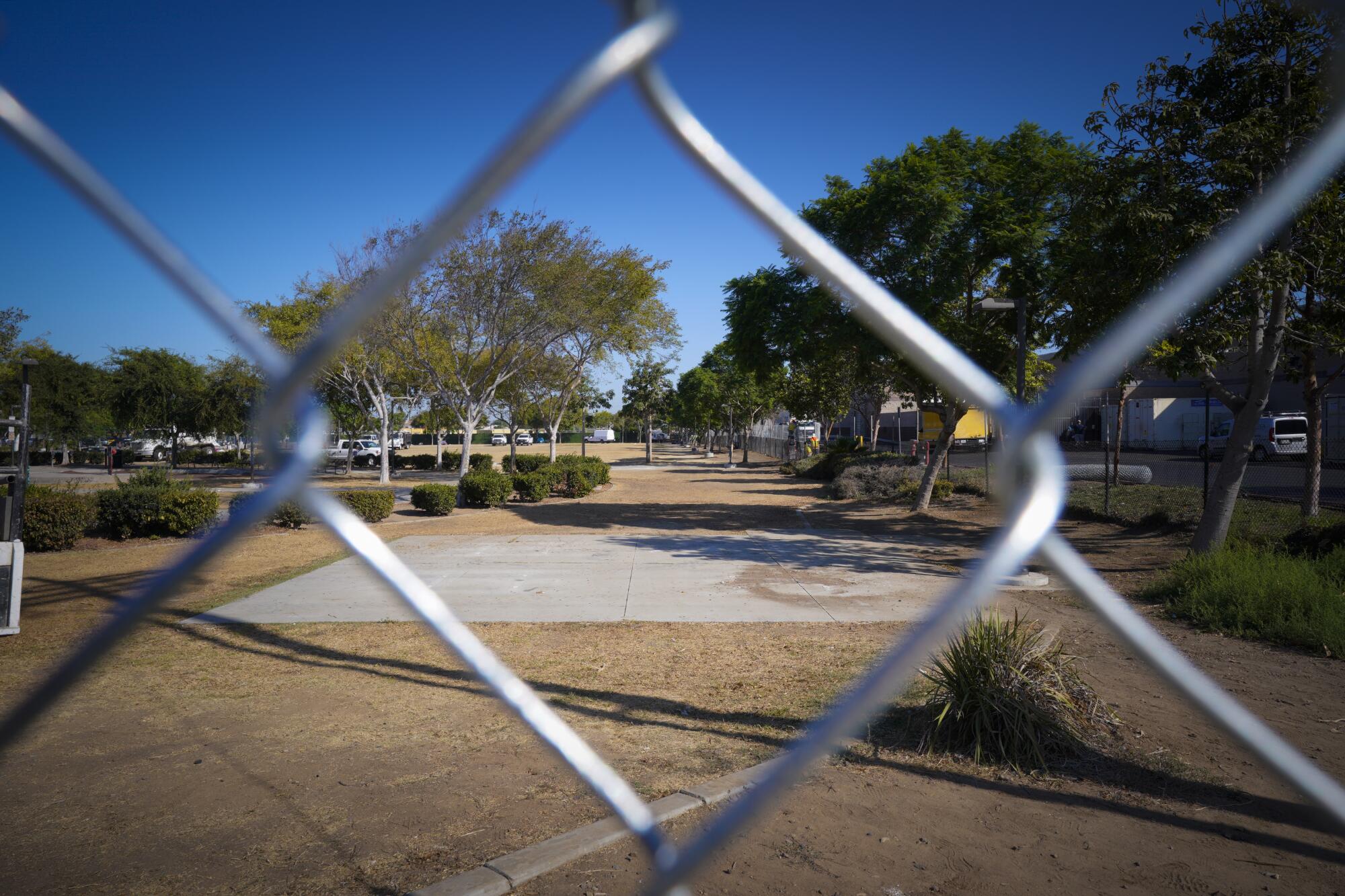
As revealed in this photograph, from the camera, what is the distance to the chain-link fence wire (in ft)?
2.52

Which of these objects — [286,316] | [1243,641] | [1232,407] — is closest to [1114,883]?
[1243,641]

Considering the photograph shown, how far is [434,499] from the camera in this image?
17.6 metres

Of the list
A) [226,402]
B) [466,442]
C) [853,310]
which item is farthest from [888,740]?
[226,402]

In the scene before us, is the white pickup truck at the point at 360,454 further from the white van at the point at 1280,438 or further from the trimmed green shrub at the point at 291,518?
the white van at the point at 1280,438

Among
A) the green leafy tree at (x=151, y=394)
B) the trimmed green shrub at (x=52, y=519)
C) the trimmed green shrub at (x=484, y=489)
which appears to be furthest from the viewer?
the green leafy tree at (x=151, y=394)

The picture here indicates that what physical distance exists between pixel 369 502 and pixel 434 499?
1.97 m

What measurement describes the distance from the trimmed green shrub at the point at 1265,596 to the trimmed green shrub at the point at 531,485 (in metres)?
15.4

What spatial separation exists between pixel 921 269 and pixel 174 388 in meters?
36.5

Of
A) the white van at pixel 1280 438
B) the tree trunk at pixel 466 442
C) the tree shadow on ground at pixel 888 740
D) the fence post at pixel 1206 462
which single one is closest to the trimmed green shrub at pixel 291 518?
the tree trunk at pixel 466 442

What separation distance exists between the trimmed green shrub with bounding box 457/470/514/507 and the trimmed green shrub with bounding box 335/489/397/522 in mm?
2834

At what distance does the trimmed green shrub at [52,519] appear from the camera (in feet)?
39.0

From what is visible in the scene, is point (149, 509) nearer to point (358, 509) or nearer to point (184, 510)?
point (184, 510)

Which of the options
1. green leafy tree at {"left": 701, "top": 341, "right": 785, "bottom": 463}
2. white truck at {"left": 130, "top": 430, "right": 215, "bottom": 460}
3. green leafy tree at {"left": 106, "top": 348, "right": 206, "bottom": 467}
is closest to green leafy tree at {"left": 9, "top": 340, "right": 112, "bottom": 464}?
green leafy tree at {"left": 106, "top": 348, "right": 206, "bottom": 467}

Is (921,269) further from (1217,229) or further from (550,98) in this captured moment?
(550,98)
